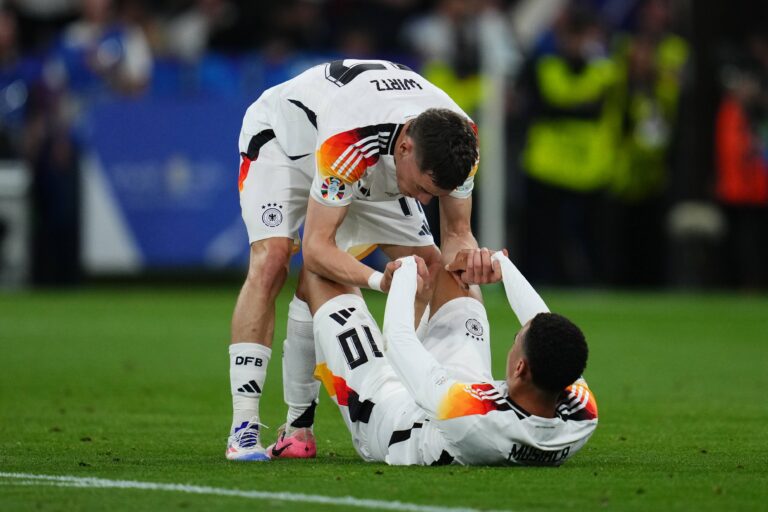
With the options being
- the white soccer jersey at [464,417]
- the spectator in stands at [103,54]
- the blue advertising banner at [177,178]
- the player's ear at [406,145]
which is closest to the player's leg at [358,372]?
the white soccer jersey at [464,417]

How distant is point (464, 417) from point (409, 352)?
331 millimetres

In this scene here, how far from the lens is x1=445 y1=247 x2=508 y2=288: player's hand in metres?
6.80

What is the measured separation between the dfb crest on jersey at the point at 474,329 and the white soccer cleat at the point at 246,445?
1019mm

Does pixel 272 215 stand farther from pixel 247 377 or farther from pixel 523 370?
pixel 523 370

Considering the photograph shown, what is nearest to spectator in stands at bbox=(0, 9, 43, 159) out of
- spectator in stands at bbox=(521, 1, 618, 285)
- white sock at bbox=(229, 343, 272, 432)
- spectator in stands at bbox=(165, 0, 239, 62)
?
spectator in stands at bbox=(165, 0, 239, 62)

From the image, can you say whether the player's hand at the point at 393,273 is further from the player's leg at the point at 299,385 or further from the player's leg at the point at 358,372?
the player's leg at the point at 299,385

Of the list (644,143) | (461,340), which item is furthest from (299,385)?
(644,143)

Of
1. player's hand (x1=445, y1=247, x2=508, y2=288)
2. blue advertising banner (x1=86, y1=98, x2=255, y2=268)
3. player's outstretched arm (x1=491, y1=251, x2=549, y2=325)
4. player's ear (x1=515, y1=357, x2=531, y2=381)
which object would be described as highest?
player's hand (x1=445, y1=247, x2=508, y2=288)

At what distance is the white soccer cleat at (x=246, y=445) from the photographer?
680 centimetres

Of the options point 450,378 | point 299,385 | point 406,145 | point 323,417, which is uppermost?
point 406,145

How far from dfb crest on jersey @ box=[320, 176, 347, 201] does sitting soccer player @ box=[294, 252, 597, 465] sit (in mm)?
383

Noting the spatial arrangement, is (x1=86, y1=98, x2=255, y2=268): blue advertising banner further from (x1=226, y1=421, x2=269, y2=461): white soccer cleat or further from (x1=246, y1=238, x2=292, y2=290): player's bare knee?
(x1=226, y1=421, x2=269, y2=461): white soccer cleat

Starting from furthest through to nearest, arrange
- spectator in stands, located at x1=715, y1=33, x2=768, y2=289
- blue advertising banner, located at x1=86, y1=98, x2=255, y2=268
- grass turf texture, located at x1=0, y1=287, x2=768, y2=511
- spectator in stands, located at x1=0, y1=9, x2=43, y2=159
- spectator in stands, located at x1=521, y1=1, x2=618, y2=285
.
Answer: spectator in stands, located at x1=715, y1=33, x2=768, y2=289, spectator in stands, located at x1=0, y1=9, x2=43, y2=159, blue advertising banner, located at x1=86, y1=98, x2=255, y2=268, spectator in stands, located at x1=521, y1=1, x2=618, y2=285, grass turf texture, located at x1=0, y1=287, x2=768, y2=511

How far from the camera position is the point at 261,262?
716 centimetres
